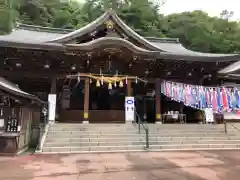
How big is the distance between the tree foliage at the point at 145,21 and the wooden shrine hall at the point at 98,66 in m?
21.5

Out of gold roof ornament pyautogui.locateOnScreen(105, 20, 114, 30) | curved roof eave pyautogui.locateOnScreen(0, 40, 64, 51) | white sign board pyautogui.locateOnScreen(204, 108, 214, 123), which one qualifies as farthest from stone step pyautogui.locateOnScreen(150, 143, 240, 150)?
gold roof ornament pyautogui.locateOnScreen(105, 20, 114, 30)

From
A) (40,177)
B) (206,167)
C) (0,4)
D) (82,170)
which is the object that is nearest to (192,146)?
(206,167)

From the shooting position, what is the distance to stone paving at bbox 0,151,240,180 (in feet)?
21.1

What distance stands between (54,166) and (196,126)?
30.1ft

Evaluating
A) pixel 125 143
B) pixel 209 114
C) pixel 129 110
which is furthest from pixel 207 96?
pixel 125 143

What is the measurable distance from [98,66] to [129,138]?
17.5ft

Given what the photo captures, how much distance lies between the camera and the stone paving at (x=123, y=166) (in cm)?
643

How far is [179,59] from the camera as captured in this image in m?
14.8

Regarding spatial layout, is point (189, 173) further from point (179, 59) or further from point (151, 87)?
point (151, 87)

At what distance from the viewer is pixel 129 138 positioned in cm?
1165

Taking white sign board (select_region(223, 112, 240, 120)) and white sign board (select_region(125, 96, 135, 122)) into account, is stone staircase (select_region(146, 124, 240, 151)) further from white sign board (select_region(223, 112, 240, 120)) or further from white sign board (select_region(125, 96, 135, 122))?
white sign board (select_region(223, 112, 240, 120))

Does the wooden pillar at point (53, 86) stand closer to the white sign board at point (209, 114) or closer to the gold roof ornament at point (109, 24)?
the gold roof ornament at point (109, 24)

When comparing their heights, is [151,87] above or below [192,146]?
above

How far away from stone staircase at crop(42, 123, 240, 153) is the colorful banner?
180 centimetres
